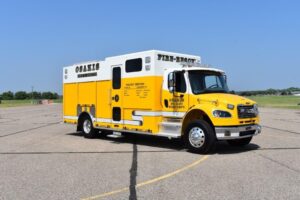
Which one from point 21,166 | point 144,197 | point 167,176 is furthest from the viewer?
point 21,166

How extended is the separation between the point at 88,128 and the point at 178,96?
5.29 metres

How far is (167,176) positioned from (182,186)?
921 mm

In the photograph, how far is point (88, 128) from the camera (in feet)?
53.0

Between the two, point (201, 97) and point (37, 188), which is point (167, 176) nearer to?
point (37, 188)

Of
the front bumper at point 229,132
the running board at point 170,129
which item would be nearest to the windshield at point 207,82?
the running board at point 170,129

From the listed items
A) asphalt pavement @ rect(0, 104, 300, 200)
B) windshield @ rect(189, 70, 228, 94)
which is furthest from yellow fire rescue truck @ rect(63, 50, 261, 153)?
asphalt pavement @ rect(0, 104, 300, 200)

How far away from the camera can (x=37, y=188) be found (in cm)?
741

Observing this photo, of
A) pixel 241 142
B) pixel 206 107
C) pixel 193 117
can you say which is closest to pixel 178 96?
pixel 193 117

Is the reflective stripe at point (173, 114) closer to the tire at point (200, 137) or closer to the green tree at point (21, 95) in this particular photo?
the tire at point (200, 137)

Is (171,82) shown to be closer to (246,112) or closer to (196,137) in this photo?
(196,137)

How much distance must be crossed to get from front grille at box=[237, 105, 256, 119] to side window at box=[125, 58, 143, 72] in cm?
368

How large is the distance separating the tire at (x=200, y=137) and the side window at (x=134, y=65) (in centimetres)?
284

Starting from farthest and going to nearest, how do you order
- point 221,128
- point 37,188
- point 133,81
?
point 133,81 < point 221,128 < point 37,188

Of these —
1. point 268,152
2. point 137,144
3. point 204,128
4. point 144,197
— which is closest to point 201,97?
point 204,128
